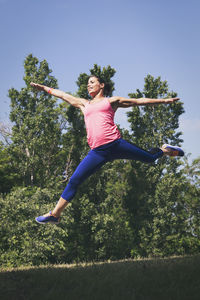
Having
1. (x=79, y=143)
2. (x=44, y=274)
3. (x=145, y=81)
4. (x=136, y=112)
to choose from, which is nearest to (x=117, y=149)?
(x=44, y=274)

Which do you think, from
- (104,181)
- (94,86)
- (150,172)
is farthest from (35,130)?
(94,86)

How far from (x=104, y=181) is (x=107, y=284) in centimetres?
1859

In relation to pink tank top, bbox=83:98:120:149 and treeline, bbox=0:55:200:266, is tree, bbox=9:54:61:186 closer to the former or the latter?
treeline, bbox=0:55:200:266

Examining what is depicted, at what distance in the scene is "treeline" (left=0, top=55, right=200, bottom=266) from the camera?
2022 cm

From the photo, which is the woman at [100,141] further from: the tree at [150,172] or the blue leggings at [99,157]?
the tree at [150,172]

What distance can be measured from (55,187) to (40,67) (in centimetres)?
1024

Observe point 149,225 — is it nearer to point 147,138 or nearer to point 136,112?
point 147,138

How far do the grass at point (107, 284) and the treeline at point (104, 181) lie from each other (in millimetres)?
14560

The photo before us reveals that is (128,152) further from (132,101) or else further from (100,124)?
(132,101)

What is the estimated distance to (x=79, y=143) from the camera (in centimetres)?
2194

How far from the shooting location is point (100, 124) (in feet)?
11.8

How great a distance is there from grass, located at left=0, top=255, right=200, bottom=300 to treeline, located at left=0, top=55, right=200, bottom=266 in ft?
47.8

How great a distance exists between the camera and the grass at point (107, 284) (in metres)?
2.75

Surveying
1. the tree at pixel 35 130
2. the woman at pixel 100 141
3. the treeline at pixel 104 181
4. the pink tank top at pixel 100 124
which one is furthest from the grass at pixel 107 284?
the tree at pixel 35 130
